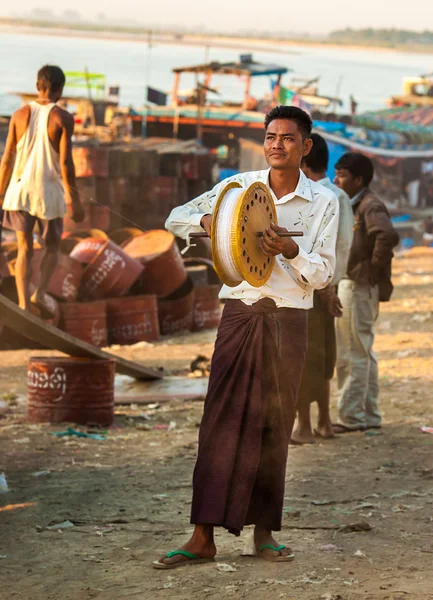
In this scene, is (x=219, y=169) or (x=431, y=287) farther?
(x=219, y=169)

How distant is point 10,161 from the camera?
24.8 ft

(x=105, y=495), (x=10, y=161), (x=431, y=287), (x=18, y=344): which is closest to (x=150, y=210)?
(x=431, y=287)

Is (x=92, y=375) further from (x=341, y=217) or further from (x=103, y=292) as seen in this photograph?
(x=103, y=292)

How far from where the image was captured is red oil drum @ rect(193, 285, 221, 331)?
492 inches

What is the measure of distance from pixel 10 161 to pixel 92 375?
1.55 metres

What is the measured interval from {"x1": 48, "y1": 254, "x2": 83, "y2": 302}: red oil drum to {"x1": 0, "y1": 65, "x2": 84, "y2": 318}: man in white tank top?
2.89 metres

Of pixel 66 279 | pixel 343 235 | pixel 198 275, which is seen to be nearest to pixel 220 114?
pixel 198 275

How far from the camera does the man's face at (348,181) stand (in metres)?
7.04

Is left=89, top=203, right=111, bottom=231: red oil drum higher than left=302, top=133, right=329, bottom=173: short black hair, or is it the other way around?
left=302, top=133, right=329, bottom=173: short black hair

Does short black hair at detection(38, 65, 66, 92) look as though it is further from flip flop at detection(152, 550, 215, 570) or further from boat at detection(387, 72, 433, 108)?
boat at detection(387, 72, 433, 108)

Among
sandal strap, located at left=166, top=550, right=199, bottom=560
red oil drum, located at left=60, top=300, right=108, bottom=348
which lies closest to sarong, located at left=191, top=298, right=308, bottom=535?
sandal strap, located at left=166, top=550, right=199, bottom=560

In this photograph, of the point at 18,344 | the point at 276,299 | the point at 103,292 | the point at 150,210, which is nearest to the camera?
the point at 276,299

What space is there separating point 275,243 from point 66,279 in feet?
23.3

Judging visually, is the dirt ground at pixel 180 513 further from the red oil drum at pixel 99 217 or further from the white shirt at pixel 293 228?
the red oil drum at pixel 99 217
